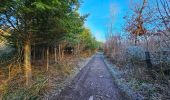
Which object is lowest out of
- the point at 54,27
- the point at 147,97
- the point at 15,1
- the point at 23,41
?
the point at 147,97

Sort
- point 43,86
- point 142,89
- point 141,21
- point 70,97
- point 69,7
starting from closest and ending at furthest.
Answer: point 70,97, point 43,86, point 142,89, point 69,7, point 141,21

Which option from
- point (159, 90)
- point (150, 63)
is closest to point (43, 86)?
point (159, 90)

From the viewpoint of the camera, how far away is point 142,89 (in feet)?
33.8

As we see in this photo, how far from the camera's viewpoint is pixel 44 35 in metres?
12.4

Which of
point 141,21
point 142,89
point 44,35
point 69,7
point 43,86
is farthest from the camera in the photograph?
point 141,21

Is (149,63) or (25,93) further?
(149,63)

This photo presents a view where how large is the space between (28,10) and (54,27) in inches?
90.7

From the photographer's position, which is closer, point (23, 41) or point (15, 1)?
point (15, 1)

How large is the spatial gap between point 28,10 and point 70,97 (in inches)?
175

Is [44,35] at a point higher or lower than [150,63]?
higher

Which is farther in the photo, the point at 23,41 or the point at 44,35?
the point at 44,35

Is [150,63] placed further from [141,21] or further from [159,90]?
[141,21]

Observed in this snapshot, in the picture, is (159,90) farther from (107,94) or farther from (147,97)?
(107,94)

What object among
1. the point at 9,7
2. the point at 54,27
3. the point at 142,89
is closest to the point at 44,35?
the point at 54,27
